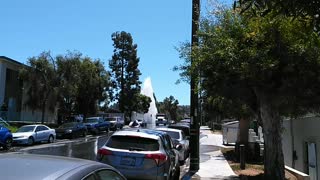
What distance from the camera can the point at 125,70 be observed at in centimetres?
9831

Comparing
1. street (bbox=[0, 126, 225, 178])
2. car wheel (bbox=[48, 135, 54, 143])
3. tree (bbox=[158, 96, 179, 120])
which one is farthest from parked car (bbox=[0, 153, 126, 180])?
tree (bbox=[158, 96, 179, 120])

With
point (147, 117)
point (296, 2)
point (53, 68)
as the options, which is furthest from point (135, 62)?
point (296, 2)

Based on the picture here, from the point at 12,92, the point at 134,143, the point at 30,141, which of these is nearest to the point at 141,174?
the point at 134,143

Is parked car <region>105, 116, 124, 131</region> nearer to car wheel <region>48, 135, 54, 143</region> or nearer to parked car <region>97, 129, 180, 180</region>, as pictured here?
car wheel <region>48, 135, 54, 143</region>

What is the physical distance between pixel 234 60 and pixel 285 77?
1453 millimetres

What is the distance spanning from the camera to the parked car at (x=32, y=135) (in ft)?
104

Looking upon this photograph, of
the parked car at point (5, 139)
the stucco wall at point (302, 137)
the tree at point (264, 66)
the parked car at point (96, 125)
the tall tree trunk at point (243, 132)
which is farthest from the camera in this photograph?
the parked car at point (96, 125)

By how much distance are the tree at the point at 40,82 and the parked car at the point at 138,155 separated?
4164 cm

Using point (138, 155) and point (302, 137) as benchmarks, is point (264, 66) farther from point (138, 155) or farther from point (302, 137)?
point (302, 137)

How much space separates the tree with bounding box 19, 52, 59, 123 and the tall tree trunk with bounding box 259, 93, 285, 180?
133 ft

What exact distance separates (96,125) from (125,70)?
1880 inches

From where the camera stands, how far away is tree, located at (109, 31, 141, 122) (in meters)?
96.8

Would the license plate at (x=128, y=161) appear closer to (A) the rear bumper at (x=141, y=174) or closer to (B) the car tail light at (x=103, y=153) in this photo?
(A) the rear bumper at (x=141, y=174)

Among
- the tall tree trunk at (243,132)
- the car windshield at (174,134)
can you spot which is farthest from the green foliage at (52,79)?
the car windshield at (174,134)
